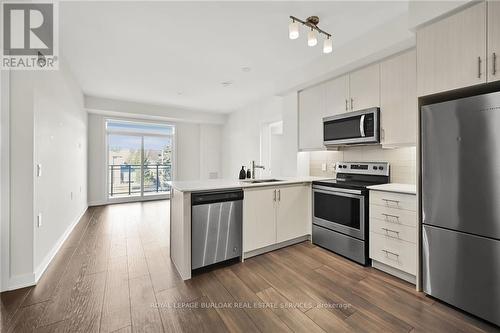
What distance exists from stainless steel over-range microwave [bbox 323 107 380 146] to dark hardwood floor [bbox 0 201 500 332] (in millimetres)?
1450

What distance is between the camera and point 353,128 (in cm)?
273

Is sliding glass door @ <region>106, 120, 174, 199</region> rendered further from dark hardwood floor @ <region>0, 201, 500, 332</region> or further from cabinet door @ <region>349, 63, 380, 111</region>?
cabinet door @ <region>349, 63, 380, 111</region>

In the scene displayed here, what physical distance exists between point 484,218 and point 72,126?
531 centimetres

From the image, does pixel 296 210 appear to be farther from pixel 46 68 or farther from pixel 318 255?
pixel 46 68

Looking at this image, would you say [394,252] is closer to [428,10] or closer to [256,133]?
[428,10]

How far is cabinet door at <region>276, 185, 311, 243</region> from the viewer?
9.35 feet

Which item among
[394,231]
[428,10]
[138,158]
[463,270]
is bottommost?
[463,270]

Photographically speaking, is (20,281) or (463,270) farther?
(20,281)

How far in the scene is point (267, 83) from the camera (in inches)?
169

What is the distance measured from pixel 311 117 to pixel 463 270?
239cm

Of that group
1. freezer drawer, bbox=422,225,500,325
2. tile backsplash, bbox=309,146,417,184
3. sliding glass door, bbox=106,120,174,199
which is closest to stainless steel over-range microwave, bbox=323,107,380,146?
tile backsplash, bbox=309,146,417,184

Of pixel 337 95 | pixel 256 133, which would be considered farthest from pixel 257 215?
pixel 256 133

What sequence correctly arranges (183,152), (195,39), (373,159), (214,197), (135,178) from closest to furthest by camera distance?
(214,197) → (195,39) → (373,159) → (135,178) → (183,152)

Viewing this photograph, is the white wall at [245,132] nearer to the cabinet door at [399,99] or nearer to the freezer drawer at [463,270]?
the cabinet door at [399,99]
